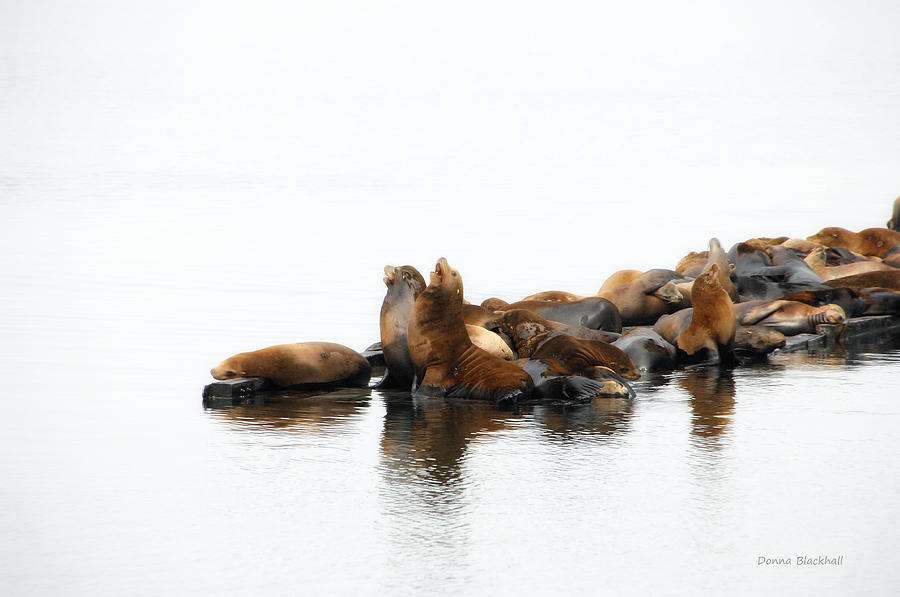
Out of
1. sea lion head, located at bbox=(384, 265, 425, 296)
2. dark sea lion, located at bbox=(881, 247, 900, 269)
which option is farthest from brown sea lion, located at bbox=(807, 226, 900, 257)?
sea lion head, located at bbox=(384, 265, 425, 296)

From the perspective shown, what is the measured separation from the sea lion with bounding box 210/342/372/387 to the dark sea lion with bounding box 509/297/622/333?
8.27 ft

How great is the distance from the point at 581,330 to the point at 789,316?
8.48 feet

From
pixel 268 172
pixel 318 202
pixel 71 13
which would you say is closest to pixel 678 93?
pixel 268 172

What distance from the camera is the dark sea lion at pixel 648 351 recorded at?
976 centimetres

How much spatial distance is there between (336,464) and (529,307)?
205 inches

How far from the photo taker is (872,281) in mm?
13289

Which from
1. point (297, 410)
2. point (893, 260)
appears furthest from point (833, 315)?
point (297, 410)

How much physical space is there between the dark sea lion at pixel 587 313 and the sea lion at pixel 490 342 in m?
1.57

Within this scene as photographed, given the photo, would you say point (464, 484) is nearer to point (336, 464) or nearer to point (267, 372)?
point (336, 464)

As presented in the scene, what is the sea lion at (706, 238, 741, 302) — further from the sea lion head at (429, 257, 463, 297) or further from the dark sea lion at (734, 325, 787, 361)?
the sea lion head at (429, 257, 463, 297)

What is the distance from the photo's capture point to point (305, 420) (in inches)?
304

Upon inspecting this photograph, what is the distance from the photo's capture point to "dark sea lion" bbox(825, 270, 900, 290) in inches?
519

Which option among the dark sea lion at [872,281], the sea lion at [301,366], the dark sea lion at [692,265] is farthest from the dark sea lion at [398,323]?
the dark sea lion at [872,281]

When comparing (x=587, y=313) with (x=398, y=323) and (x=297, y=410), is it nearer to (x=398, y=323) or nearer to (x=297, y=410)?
(x=398, y=323)
